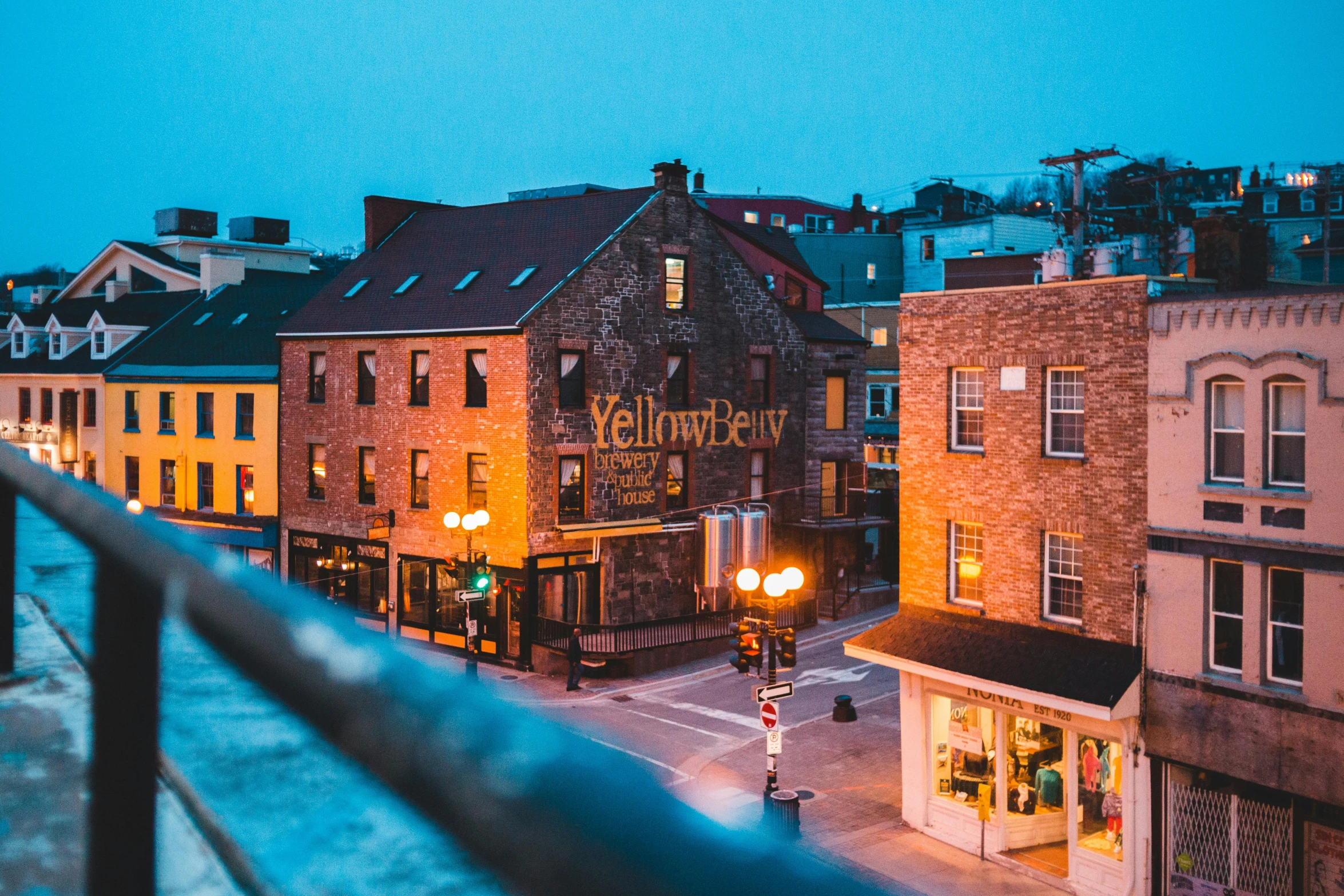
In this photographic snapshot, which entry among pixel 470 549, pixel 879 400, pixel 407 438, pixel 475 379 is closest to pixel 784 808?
pixel 470 549

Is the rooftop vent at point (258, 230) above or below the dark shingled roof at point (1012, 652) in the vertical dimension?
above

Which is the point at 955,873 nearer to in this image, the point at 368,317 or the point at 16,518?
the point at 16,518

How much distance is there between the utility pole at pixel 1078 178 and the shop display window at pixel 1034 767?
510 inches

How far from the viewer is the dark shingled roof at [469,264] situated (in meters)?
37.6

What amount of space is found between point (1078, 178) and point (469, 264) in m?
19.9

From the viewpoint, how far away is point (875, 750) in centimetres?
2648

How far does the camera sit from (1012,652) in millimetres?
21328

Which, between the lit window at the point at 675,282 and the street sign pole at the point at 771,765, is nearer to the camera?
the street sign pole at the point at 771,765

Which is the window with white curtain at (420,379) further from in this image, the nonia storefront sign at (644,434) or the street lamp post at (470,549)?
the nonia storefront sign at (644,434)

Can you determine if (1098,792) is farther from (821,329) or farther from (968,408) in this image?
(821,329)

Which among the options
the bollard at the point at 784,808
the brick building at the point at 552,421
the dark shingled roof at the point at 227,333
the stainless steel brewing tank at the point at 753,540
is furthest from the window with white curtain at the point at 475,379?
the bollard at the point at 784,808

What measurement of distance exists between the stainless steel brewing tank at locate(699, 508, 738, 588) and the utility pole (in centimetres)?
1317

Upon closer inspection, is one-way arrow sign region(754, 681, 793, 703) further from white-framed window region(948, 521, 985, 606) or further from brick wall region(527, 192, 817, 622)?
brick wall region(527, 192, 817, 622)

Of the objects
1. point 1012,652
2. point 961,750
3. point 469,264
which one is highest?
point 469,264
